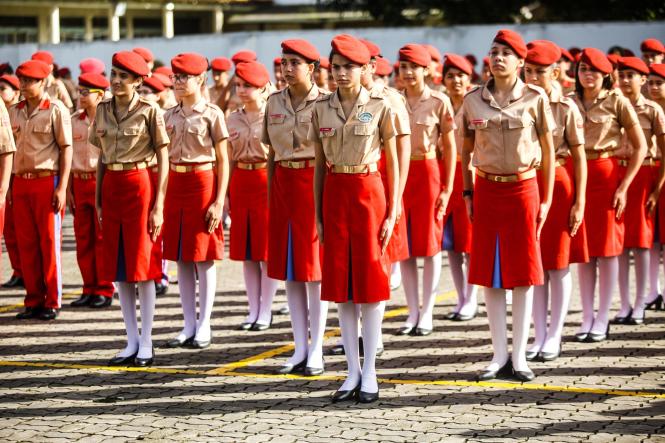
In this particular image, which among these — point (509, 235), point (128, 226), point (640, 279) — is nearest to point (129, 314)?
point (128, 226)

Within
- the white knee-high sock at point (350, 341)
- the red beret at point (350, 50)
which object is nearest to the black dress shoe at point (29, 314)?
the white knee-high sock at point (350, 341)

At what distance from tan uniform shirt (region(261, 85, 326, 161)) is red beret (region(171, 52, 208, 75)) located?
0.89 meters

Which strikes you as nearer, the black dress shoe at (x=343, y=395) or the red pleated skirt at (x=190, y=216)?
the black dress shoe at (x=343, y=395)

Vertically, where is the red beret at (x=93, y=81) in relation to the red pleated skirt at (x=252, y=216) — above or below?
above

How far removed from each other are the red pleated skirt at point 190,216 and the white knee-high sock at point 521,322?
8.38 ft

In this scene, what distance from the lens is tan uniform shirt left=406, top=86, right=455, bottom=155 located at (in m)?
10.4

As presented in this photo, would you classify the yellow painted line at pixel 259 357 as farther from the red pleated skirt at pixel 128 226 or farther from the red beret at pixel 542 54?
the red beret at pixel 542 54

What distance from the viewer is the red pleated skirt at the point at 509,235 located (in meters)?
8.43

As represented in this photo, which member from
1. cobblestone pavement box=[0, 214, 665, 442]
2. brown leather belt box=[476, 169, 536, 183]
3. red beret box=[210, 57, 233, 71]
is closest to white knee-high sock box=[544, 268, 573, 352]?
cobblestone pavement box=[0, 214, 665, 442]

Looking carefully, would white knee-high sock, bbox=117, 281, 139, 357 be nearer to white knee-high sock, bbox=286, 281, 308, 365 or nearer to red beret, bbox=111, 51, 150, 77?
white knee-high sock, bbox=286, 281, 308, 365

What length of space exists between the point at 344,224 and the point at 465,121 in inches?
48.2

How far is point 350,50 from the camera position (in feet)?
25.9

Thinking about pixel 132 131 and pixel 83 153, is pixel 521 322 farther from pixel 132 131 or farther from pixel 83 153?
pixel 83 153

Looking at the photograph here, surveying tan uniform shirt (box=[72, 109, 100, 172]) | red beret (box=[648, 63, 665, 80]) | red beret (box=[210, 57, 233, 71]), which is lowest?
tan uniform shirt (box=[72, 109, 100, 172])
